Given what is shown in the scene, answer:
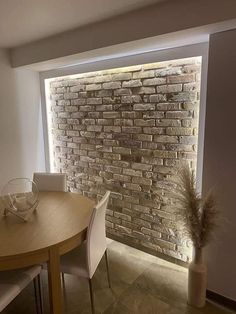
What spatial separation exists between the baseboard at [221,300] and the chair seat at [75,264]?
1.08 m

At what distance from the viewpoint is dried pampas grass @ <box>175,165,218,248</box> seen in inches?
73.8

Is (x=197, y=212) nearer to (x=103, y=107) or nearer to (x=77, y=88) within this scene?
(x=103, y=107)

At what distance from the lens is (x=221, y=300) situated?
206 centimetres

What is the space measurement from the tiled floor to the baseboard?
0.17 feet

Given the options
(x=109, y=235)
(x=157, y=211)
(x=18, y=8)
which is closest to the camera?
(x=18, y=8)

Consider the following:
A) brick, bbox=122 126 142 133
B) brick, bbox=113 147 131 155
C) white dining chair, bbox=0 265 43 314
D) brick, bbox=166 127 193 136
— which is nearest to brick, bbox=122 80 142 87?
brick, bbox=122 126 142 133

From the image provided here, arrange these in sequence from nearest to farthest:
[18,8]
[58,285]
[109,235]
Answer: [58,285], [18,8], [109,235]

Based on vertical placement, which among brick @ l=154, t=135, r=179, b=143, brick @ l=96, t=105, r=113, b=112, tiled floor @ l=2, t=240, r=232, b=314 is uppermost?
brick @ l=96, t=105, r=113, b=112

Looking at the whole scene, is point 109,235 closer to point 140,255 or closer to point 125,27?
point 140,255

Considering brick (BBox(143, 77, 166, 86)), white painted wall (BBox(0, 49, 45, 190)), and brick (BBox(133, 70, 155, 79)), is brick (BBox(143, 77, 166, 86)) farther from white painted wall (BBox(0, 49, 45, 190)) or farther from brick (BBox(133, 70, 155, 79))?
white painted wall (BBox(0, 49, 45, 190))

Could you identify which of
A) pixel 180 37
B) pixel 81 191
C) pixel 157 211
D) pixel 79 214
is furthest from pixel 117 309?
pixel 180 37

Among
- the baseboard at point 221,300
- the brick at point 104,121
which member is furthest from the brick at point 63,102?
the baseboard at point 221,300

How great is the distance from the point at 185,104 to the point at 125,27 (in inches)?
32.1

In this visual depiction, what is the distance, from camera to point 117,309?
6.55 ft
